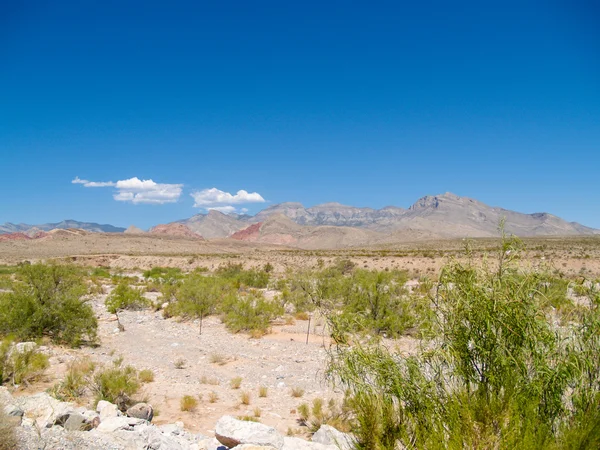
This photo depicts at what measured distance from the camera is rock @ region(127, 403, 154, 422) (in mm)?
7426

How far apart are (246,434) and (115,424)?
7.28ft

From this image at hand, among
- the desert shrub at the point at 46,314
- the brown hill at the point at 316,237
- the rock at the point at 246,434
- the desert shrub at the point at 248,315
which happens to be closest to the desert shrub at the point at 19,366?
the desert shrub at the point at 46,314

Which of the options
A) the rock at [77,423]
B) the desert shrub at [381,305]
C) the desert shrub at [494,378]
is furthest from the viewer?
the desert shrub at [381,305]

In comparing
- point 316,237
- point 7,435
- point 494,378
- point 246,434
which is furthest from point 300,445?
point 316,237

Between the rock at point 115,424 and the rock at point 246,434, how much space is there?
1523 mm

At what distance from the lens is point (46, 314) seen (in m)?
13.3

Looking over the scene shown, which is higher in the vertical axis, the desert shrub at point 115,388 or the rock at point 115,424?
the rock at point 115,424

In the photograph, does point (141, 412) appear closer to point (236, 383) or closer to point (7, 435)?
point (236, 383)

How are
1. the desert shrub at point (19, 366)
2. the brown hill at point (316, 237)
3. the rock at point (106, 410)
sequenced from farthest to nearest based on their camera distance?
the brown hill at point (316, 237) → the desert shrub at point (19, 366) → the rock at point (106, 410)

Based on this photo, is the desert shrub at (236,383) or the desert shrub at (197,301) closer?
the desert shrub at (236,383)

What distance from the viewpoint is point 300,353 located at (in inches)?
530

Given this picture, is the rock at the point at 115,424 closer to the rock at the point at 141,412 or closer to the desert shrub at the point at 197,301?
the rock at the point at 141,412

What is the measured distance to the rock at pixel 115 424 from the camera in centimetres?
594

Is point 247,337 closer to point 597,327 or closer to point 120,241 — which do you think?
point 597,327
